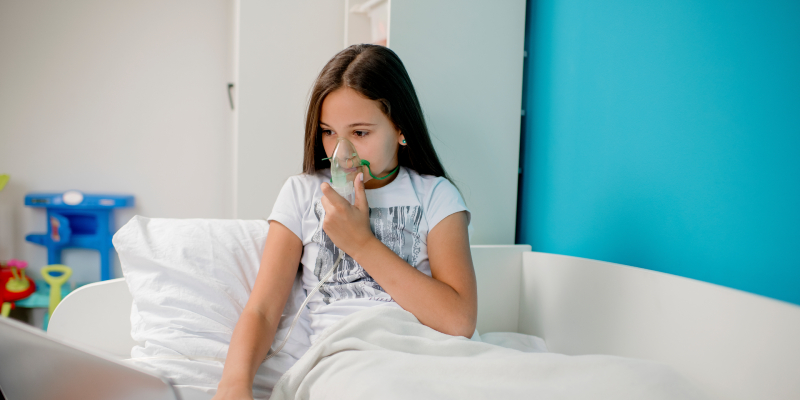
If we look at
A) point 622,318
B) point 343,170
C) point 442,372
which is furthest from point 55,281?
point 622,318

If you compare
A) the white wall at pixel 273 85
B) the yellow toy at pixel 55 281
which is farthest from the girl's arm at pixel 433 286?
the yellow toy at pixel 55 281

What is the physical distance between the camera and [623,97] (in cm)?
112

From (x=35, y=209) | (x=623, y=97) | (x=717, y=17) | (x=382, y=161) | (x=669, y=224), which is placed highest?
(x=717, y=17)

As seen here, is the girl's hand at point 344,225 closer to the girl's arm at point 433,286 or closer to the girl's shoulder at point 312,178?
the girl's arm at point 433,286

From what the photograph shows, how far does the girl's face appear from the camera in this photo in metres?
0.94

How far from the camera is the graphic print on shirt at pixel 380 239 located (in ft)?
2.97

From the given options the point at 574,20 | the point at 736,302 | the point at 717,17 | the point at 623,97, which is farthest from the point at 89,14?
the point at 736,302

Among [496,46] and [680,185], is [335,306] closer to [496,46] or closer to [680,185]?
[680,185]

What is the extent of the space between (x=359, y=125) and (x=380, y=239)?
227mm

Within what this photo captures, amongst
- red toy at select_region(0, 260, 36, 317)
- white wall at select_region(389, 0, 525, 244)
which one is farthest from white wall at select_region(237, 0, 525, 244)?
red toy at select_region(0, 260, 36, 317)

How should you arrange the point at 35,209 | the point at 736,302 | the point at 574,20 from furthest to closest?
the point at 35,209 → the point at 574,20 → the point at 736,302

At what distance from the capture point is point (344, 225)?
34.8 inches

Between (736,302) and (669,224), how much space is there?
0.24 meters

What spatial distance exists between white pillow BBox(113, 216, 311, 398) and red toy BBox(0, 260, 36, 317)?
1624mm
